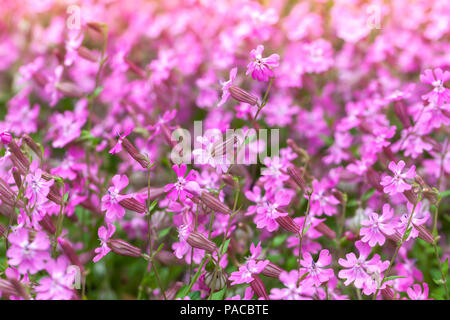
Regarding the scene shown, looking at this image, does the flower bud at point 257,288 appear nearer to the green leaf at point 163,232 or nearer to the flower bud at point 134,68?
the green leaf at point 163,232

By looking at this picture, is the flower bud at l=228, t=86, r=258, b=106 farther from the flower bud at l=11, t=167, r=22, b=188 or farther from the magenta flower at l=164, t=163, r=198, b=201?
the flower bud at l=11, t=167, r=22, b=188

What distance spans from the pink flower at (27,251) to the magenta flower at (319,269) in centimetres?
47

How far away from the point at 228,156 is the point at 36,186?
38cm

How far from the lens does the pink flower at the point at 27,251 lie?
2.50ft

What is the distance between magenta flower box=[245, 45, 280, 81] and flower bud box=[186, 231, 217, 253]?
0.33m

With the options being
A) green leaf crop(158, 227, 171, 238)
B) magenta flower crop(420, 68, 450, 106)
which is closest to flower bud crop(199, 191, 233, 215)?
green leaf crop(158, 227, 171, 238)

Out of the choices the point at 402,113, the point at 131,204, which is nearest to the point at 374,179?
the point at 402,113

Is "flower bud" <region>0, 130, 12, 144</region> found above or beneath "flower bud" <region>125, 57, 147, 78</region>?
beneath

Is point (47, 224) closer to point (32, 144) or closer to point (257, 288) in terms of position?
point (32, 144)

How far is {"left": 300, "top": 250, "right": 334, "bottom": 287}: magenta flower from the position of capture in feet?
2.69

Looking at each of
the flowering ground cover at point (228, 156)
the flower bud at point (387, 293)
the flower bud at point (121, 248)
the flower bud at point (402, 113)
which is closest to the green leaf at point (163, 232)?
the flowering ground cover at point (228, 156)

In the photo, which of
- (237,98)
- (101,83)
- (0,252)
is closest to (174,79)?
(101,83)

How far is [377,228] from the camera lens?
2.81 feet
